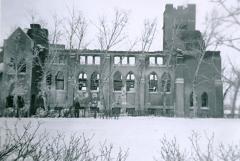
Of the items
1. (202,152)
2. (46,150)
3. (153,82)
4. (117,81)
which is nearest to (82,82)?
(117,81)

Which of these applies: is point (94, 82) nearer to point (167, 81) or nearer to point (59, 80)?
point (59, 80)

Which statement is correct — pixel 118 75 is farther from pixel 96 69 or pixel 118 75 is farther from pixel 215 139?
pixel 215 139

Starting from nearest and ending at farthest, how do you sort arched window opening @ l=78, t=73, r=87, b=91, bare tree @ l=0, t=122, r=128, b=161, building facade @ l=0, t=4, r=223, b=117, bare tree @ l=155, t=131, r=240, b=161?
bare tree @ l=0, t=122, r=128, b=161, bare tree @ l=155, t=131, r=240, b=161, building facade @ l=0, t=4, r=223, b=117, arched window opening @ l=78, t=73, r=87, b=91

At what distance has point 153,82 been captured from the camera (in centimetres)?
2800

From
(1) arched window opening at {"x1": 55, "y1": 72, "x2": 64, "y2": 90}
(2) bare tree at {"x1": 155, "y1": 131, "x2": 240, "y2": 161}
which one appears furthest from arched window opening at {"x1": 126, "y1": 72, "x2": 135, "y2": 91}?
(2) bare tree at {"x1": 155, "y1": 131, "x2": 240, "y2": 161}

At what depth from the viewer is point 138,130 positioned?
850cm

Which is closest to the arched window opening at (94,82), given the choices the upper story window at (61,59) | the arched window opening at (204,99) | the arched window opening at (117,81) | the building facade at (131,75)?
the building facade at (131,75)

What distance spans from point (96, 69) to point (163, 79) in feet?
18.4

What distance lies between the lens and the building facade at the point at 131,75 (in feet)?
71.9

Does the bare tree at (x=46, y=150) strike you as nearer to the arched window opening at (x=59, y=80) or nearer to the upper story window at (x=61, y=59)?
the upper story window at (x=61, y=59)

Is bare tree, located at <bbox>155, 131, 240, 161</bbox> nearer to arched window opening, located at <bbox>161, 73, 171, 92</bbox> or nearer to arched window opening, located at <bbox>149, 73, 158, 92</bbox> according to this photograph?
arched window opening, located at <bbox>161, 73, 171, 92</bbox>

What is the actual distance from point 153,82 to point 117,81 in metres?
3.01

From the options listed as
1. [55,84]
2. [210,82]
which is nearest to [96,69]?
[55,84]

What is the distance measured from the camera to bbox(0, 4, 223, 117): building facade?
21922mm
